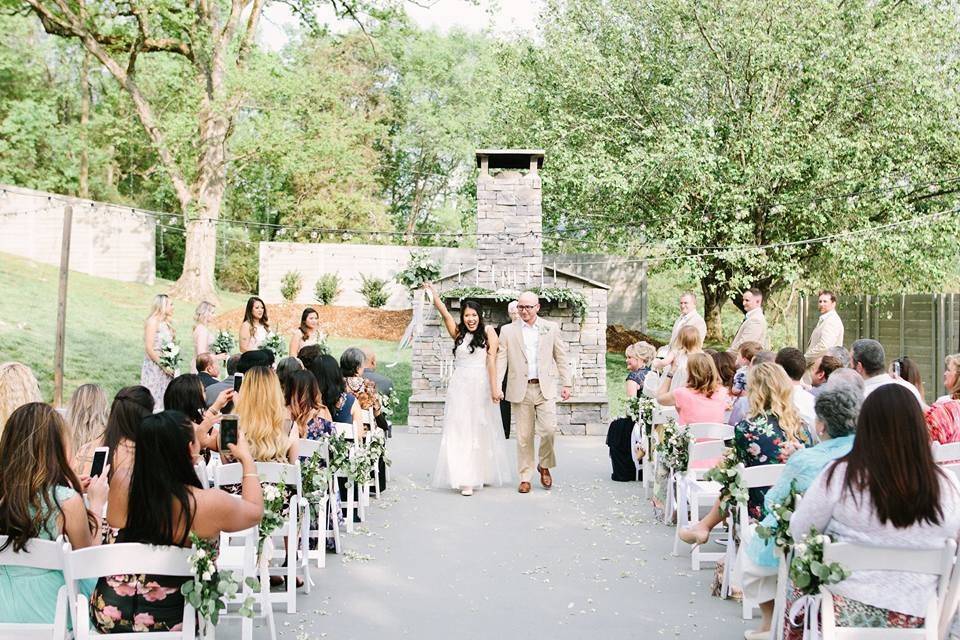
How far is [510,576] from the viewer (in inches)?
254

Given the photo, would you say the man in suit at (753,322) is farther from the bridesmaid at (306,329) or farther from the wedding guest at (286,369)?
the wedding guest at (286,369)

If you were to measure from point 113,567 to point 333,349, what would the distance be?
1953 cm

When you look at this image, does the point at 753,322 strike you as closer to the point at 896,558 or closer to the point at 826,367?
the point at 826,367

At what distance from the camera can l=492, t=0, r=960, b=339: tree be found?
18.7m

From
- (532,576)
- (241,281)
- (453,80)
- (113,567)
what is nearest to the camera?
(113,567)

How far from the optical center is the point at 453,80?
39.3m

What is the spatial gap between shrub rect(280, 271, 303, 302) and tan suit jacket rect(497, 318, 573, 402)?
1840 centimetres

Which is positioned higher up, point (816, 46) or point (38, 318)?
point (816, 46)

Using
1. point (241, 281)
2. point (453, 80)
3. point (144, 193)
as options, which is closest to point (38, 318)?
point (241, 281)

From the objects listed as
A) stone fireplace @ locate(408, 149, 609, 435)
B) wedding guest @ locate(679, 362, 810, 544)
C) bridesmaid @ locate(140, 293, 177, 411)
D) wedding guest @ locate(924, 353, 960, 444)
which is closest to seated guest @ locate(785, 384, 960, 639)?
wedding guest @ locate(679, 362, 810, 544)

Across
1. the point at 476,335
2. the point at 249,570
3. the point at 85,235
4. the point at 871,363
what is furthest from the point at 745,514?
the point at 85,235

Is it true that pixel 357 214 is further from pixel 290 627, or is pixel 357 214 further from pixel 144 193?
pixel 290 627

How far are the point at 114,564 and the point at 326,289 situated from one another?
78.9 feet

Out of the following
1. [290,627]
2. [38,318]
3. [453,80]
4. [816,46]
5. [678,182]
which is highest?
[453,80]
